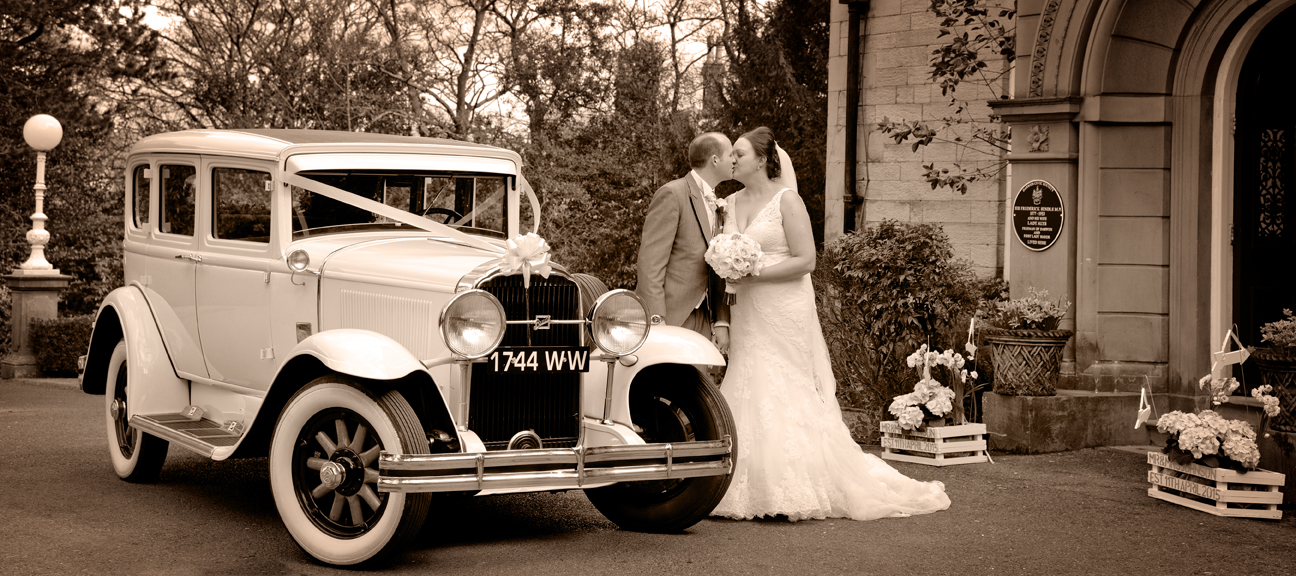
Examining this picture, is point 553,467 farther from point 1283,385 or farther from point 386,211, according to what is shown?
point 1283,385

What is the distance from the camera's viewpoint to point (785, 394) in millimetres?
6461

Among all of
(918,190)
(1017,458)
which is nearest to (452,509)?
(1017,458)

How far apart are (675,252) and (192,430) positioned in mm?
2688

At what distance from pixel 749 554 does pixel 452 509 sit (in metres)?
1.87

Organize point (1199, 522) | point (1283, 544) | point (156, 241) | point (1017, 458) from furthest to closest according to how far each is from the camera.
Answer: point (1017, 458)
point (156, 241)
point (1199, 522)
point (1283, 544)

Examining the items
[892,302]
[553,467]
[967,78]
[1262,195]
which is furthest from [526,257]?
[967,78]

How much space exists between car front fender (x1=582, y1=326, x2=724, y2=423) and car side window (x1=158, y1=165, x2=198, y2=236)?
8.97ft

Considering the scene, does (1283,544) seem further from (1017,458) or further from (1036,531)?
(1017,458)

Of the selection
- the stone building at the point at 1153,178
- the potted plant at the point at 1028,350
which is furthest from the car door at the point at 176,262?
the stone building at the point at 1153,178

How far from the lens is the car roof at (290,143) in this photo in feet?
20.8

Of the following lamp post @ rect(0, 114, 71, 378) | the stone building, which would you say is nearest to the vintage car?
the stone building

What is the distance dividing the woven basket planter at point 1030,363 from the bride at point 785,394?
1.90 m

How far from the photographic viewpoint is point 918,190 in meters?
12.3

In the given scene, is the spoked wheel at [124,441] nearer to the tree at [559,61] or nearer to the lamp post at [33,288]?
the lamp post at [33,288]
